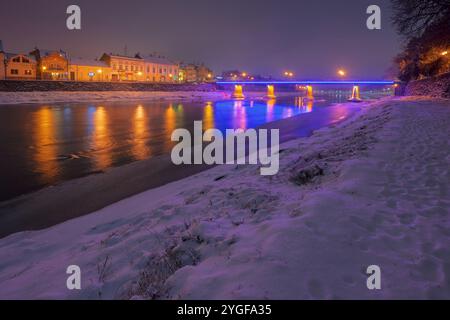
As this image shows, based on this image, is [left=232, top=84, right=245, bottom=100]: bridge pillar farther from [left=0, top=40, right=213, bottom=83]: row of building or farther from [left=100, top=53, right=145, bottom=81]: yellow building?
[left=100, top=53, right=145, bottom=81]: yellow building

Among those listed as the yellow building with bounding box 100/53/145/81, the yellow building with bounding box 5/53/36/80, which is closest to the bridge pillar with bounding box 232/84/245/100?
the yellow building with bounding box 100/53/145/81

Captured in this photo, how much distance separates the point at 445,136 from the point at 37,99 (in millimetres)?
71675

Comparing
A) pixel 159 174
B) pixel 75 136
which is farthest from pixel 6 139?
pixel 159 174

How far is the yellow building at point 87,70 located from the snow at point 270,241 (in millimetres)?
101174

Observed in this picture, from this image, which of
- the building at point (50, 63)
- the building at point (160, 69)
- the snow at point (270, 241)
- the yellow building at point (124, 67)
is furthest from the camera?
the building at point (160, 69)

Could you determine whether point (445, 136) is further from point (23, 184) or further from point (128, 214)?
point (23, 184)

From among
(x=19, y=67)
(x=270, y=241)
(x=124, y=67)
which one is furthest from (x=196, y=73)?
(x=270, y=241)

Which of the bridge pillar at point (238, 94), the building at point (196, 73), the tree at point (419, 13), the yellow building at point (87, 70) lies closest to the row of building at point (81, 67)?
the yellow building at point (87, 70)

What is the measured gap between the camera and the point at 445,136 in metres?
11.9

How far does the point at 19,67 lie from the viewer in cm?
8656

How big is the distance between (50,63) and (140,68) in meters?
34.0

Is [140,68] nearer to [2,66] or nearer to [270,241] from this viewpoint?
[2,66]

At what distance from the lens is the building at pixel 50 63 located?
300 feet

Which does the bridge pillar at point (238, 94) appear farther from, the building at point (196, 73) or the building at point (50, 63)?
the building at point (50, 63)
